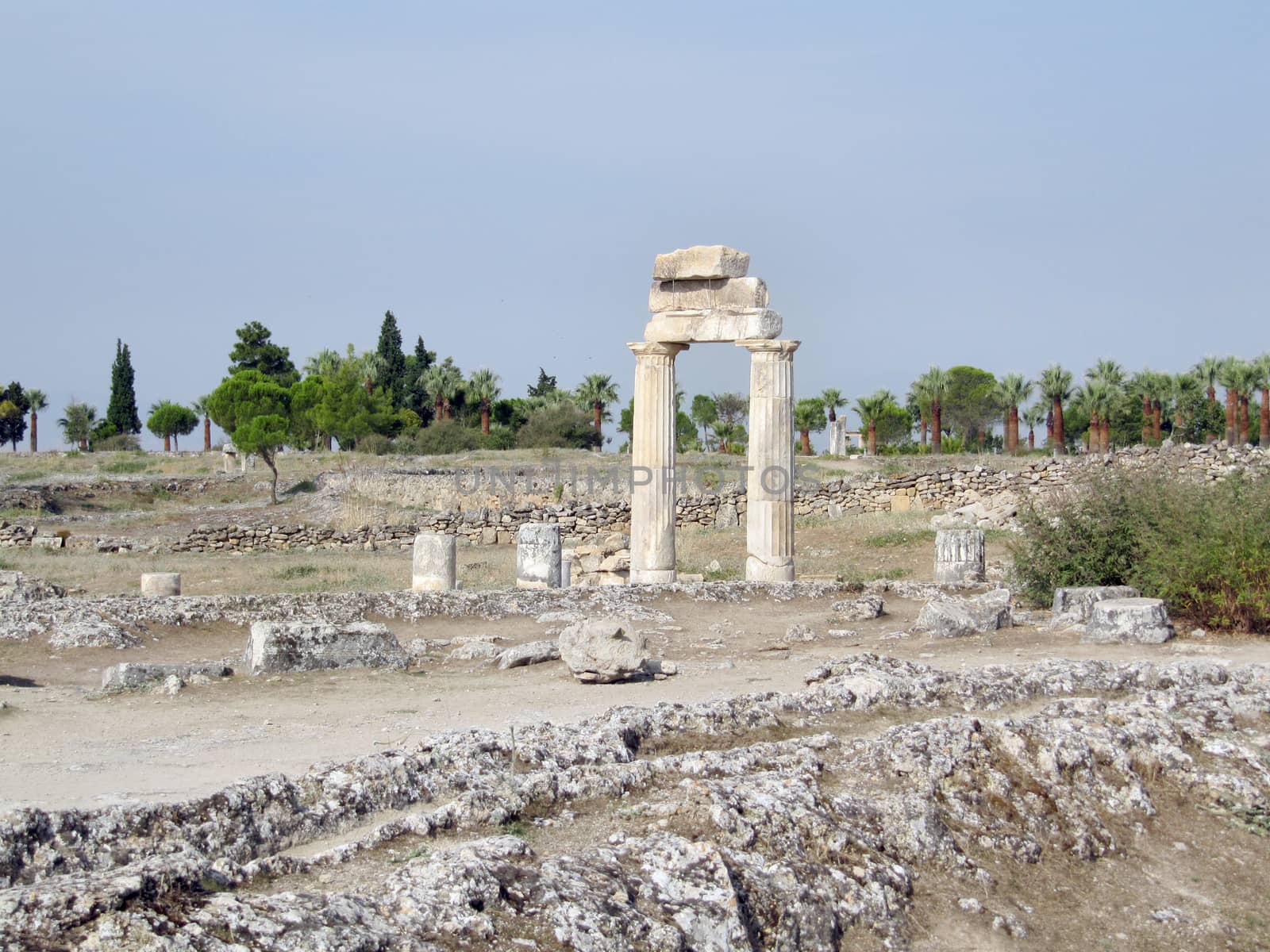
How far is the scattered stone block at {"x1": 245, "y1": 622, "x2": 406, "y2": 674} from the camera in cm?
1113

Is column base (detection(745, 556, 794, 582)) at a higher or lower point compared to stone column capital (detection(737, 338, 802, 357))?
lower

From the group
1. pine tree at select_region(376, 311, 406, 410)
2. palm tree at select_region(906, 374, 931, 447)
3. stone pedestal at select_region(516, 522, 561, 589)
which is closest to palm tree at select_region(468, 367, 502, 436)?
pine tree at select_region(376, 311, 406, 410)

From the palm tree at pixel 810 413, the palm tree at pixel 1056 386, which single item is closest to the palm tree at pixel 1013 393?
the palm tree at pixel 1056 386

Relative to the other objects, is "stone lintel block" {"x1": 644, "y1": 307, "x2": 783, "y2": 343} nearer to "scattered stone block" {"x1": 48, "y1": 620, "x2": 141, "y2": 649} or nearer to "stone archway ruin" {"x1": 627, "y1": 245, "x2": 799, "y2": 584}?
"stone archway ruin" {"x1": 627, "y1": 245, "x2": 799, "y2": 584}

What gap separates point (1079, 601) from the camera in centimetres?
1409

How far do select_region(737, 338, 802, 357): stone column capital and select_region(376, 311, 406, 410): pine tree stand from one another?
51.3 metres

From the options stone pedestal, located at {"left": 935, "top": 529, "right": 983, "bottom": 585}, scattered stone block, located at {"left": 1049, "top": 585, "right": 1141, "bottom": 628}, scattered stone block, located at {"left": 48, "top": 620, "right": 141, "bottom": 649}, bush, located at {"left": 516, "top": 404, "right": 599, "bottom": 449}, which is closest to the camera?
scattered stone block, located at {"left": 48, "top": 620, "right": 141, "bottom": 649}

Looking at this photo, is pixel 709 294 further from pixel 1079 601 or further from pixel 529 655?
pixel 529 655

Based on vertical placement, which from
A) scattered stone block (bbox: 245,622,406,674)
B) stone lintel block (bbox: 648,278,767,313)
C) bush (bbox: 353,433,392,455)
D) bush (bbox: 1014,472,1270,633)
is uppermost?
stone lintel block (bbox: 648,278,767,313)

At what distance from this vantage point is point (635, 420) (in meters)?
19.5

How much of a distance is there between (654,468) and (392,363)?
5545 centimetres

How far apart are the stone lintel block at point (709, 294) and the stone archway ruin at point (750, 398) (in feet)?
0.04

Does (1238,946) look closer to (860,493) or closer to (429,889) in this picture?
(429,889)

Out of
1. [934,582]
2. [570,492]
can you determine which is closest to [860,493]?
[570,492]
